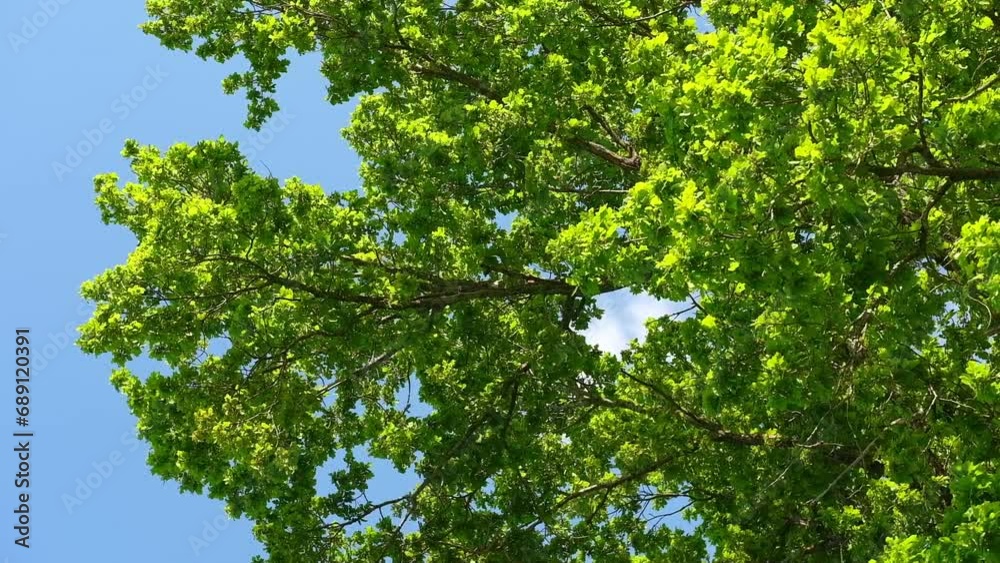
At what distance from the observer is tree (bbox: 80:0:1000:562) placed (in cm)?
625

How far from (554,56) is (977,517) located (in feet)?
20.2

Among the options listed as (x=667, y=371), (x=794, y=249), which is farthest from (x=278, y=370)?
(x=794, y=249)

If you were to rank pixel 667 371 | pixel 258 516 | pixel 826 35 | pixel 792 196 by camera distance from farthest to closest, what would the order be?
pixel 667 371
pixel 258 516
pixel 792 196
pixel 826 35

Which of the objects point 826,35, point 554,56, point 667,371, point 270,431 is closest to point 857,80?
point 826,35

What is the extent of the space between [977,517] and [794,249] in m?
2.17

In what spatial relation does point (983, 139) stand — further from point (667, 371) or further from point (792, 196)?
point (667, 371)

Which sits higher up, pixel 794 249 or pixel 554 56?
pixel 554 56

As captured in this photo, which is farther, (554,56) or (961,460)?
(554,56)

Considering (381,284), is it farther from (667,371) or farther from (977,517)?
(977,517)

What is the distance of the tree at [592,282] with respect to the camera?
6.25 metres

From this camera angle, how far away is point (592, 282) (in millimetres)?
7270

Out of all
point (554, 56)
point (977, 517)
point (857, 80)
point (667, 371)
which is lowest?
point (977, 517)

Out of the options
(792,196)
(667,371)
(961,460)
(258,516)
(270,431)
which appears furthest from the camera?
(667,371)

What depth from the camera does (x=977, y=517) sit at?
606 centimetres
